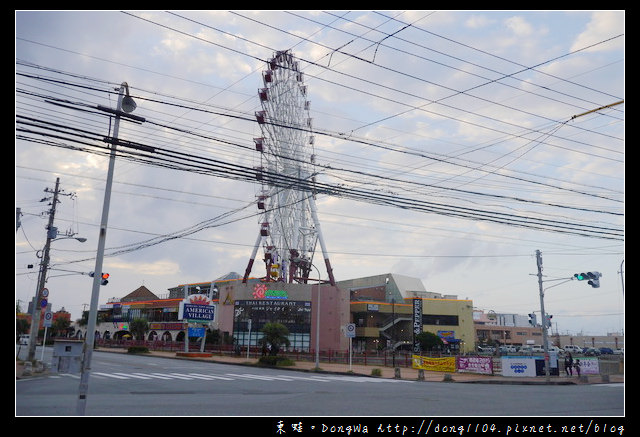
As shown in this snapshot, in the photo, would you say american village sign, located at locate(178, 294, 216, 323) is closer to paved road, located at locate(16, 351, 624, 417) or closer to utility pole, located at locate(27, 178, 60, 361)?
utility pole, located at locate(27, 178, 60, 361)

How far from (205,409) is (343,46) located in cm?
1152

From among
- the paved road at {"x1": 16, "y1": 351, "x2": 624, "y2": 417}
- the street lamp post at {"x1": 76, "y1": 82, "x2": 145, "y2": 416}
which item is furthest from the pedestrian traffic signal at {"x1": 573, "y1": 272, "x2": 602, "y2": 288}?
the street lamp post at {"x1": 76, "y1": 82, "x2": 145, "y2": 416}

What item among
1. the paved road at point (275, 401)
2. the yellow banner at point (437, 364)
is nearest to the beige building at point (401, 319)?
the yellow banner at point (437, 364)

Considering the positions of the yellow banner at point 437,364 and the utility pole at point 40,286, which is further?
the yellow banner at point 437,364

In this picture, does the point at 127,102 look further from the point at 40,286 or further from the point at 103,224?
the point at 40,286

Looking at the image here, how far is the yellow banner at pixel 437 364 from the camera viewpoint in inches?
1444

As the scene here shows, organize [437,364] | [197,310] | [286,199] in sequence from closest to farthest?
[437,364], [197,310], [286,199]

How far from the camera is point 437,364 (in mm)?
37906

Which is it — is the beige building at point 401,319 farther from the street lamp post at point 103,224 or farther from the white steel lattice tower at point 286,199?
the street lamp post at point 103,224

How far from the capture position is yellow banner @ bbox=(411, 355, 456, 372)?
36688mm

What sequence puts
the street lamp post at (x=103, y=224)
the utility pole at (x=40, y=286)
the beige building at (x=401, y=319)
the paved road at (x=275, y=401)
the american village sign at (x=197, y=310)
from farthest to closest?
the beige building at (x=401, y=319) → the american village sign at (x=197, y=310) → the utility pole at (x=40, y=286) → the paved road at (x=275, y=401) → the street lamp post at (x=103, y=224)

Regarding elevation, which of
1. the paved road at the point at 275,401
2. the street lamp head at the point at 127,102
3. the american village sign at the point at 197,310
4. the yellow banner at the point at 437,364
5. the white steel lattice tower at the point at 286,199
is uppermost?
the white steel lattice tower at the point at 286,199

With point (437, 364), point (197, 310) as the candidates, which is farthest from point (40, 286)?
point (437, 364)
